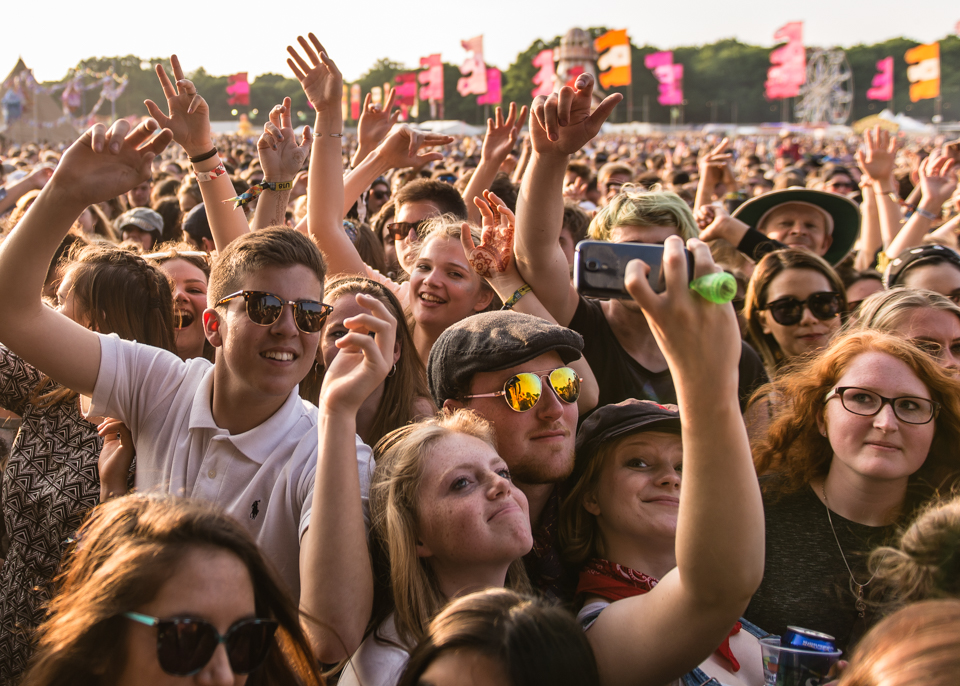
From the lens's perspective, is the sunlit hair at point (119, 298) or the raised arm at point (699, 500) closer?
the raised arm at point (699, 500)

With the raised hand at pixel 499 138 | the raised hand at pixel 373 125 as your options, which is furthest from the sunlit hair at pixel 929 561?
the raised hand at pixel 373 125

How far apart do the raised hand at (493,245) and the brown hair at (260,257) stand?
2.65ft

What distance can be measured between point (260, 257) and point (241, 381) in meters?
0.35

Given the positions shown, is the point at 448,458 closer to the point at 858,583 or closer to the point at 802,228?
the point at 858,583

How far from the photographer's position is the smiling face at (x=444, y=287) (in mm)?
3389

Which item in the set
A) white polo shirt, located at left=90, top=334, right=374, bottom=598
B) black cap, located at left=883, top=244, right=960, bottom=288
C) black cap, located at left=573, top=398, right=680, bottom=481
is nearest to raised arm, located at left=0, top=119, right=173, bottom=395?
white polo shirt, located at left=90, top=334, right=374, bottom=598

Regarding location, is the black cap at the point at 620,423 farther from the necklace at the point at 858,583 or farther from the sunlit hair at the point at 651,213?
the sunlit hair at the point at 651,213

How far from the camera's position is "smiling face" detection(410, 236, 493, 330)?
339cm

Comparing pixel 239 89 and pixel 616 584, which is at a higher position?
pixel 239 89

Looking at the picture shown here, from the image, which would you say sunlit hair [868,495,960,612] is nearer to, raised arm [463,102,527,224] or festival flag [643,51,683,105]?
raised arm [463,102,527,224]

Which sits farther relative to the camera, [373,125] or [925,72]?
[925,72]

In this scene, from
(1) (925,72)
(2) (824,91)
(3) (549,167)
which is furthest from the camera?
(2) (824,91)

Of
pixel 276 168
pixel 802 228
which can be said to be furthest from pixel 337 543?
pixel 802 228

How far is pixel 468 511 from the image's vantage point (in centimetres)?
198
